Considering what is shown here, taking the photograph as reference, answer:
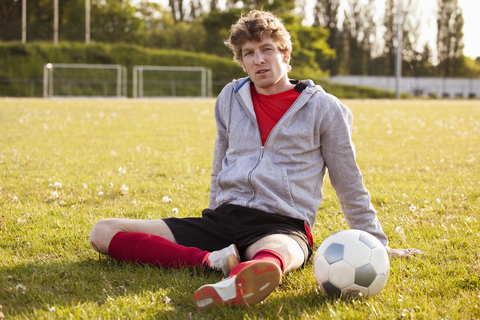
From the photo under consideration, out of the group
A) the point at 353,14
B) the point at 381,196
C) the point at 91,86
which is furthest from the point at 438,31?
the point at 381,196

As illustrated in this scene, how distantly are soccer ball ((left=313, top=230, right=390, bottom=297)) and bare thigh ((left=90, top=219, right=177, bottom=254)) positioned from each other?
1.23 metres

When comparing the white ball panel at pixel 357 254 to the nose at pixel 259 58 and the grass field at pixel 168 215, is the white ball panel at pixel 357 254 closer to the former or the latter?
the grass field at pixel 168 215

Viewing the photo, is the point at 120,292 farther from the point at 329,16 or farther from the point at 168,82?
the point at 329,16

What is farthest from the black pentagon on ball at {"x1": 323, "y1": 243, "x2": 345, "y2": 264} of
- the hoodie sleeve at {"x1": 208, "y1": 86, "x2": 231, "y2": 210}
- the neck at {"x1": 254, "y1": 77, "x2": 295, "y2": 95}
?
the neck at {"x1": 254, "y1": 77, "x2": 295, "y2": 95}

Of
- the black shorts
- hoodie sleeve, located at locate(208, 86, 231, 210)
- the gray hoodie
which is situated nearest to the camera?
the black shorts

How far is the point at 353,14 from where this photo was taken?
75.9m

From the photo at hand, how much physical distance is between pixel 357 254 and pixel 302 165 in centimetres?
90

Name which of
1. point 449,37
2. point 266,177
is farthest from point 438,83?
point 266,177

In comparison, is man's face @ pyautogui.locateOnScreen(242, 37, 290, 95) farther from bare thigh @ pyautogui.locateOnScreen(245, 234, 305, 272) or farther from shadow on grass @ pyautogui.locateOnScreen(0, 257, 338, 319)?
shadow on grass @ pyautogui.locateOnScreen(0, 257, 338, 319)

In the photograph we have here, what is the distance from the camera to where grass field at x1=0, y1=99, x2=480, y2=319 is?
2.85 m

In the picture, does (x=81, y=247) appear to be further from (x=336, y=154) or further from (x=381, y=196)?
(x=381, y=196)

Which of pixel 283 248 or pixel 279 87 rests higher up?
pixel 279 87

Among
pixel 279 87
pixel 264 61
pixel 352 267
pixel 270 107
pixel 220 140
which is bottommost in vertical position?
pixel 352 267

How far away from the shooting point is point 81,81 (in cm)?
4025
